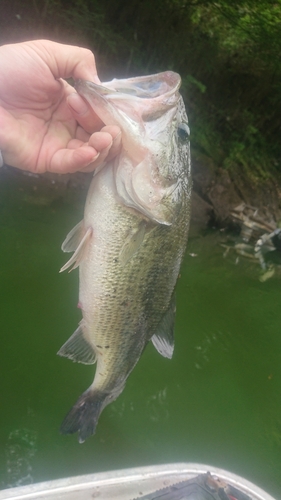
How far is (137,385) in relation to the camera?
409cm

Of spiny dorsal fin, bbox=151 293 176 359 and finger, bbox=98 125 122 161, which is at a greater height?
finger, bbox=98 125 122 161

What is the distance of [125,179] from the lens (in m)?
1.62

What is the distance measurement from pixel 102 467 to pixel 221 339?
2.32 metres

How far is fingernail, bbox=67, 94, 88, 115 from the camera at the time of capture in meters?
1.53

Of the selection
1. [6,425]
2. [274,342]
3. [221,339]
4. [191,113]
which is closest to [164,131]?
[6,425]

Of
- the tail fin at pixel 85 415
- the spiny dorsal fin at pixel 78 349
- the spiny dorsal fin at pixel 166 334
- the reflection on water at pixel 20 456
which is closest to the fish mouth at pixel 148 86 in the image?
the spiny dorsal fin at pixel 166 334

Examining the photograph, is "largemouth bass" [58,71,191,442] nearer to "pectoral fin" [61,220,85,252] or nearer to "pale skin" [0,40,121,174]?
"pectoral fin" [61,220,85,252]

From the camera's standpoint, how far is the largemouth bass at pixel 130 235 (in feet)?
5.10

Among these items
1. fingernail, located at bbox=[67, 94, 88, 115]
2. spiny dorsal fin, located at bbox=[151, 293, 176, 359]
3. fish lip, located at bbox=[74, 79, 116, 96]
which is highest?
fish lip, located at bbox=[74, 79, 116, 96]

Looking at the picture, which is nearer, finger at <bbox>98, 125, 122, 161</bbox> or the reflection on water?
finger at <bbox>98, 125, 122, 161</bbox>

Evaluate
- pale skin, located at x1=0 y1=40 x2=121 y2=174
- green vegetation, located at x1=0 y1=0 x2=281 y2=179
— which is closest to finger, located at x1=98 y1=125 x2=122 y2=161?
pale skin, located at x1=0 y1=40 x2=121 y2=174

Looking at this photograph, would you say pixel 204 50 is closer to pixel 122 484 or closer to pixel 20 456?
pixel 20 456

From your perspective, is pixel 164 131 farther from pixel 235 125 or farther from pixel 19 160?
pixel 235 125

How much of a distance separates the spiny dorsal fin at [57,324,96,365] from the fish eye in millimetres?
951
